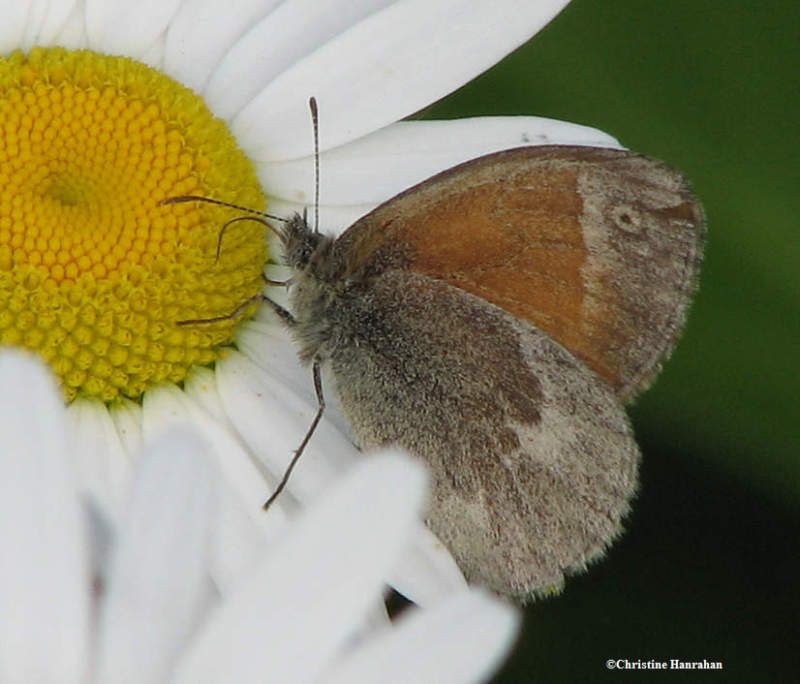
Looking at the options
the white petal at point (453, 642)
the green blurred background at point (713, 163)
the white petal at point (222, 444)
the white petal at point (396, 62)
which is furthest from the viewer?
the green blurred background at point (713, 163)

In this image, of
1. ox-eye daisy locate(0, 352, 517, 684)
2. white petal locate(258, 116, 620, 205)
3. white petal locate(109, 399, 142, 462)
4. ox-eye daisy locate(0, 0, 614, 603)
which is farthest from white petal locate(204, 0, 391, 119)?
ox-eye daisy locate(0, 352, 517, 684)

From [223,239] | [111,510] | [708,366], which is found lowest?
[708,366]

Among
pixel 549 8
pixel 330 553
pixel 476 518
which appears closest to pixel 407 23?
pixel 549 8

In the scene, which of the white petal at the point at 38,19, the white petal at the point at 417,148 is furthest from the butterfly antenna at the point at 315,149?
the white petal at the point at 38,19

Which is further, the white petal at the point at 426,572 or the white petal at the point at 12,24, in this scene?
the white petal at the point at 12,24

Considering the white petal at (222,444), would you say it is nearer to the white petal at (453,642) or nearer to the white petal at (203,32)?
the white petal at (203,32)

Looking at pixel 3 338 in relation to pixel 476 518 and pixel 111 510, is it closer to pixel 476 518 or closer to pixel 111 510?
pixel 111 510
